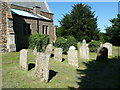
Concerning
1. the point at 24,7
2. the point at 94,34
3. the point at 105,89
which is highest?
the point at 24,7

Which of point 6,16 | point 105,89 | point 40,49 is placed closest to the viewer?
point 105,89

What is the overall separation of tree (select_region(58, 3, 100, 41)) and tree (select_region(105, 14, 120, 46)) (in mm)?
4039

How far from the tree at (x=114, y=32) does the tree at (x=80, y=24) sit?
4039mm

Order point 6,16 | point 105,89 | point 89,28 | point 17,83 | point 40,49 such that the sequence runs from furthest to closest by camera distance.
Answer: point 89,28
point 6,16
point 40,49
point 17,83
point 105,89

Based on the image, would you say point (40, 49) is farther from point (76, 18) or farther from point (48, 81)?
point (76, 18)

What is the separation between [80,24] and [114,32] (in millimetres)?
7687

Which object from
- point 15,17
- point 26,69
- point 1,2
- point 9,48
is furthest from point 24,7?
point 26,69

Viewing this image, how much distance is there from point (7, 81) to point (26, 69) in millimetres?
1801

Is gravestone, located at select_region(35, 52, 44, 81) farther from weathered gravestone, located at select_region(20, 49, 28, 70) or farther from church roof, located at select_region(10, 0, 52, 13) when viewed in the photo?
church roof, located at select_region(10, 0, 52, 13)

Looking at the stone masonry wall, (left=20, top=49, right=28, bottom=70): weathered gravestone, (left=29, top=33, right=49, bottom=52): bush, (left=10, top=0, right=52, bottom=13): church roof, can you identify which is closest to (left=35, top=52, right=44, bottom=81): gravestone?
(left=20, top=49, right=28, bottom=70): weathered gravestone

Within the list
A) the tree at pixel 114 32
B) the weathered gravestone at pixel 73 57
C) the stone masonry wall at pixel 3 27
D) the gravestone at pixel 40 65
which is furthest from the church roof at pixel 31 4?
the gravestone at pixel 40 65

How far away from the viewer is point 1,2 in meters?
14.5

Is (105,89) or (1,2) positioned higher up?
(1,2)

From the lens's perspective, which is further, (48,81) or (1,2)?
(1,2)
